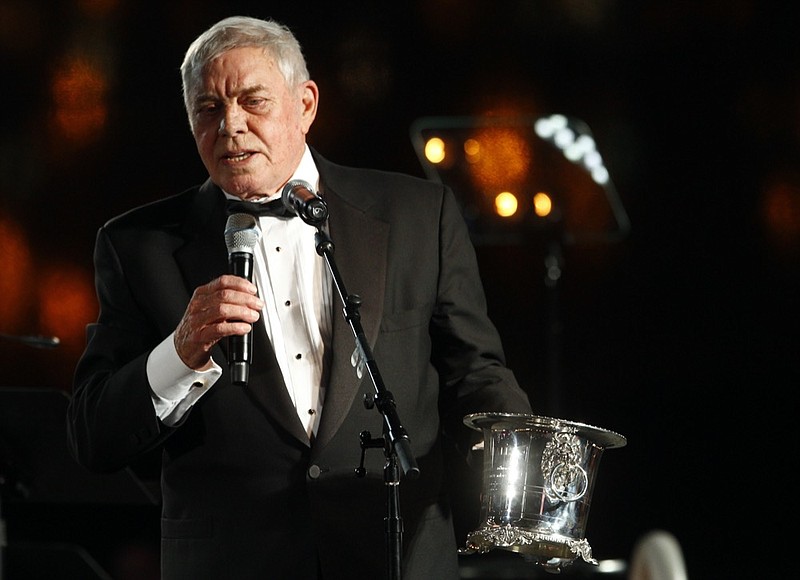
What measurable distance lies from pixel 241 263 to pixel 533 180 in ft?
9.81

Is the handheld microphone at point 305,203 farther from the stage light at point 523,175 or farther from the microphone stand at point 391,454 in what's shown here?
the stage light at point 523,175

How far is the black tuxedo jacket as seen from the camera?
90.0 inches

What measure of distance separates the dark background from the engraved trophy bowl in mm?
2972

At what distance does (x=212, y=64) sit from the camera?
244 cm

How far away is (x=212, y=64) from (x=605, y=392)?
3.36m

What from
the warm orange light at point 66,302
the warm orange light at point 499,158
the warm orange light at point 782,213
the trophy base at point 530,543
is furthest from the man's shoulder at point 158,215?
the warm orange light at point 782,213

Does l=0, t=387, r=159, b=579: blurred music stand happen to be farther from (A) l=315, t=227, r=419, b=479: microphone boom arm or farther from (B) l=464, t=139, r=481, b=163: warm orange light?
(B) l=464, t=139, r=481, b=163: warm orange light

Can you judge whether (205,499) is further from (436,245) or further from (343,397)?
(436,245)

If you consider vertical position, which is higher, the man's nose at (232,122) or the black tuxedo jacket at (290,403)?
the man's nose at (232,122)

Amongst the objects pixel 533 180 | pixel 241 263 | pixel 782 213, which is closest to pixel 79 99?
pixel 533 180

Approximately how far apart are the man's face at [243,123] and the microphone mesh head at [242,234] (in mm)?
276

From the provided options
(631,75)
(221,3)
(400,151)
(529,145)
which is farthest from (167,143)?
(631,75)

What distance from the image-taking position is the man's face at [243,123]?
2416 mm

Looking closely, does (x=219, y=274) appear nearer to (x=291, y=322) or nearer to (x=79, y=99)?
(x=291, y=322)
